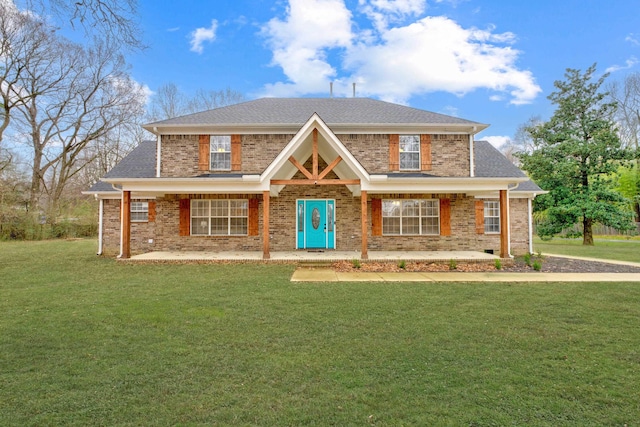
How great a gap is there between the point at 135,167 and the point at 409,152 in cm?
1216

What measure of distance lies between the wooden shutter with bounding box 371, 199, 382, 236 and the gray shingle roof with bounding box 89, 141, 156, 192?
30.9 feet

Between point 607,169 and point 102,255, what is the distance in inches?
1003

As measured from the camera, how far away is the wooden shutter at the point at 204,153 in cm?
1407

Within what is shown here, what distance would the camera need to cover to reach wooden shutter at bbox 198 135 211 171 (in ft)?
46.2

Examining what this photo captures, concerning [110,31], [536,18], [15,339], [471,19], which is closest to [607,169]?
[536,18]

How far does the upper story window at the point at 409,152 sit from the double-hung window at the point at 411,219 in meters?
1.51

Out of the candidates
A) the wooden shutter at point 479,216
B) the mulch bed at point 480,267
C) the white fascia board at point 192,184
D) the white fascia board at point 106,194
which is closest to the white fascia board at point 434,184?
the wooden shutter at point 479,216

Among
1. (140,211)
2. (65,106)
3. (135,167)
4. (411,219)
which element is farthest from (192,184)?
(65,106)

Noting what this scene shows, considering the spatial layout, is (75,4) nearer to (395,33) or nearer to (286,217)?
(286,217)

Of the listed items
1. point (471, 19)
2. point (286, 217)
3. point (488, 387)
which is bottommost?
point (488, 387)

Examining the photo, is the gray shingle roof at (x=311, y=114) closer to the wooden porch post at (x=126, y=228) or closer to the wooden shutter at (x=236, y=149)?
the wooden shutter at (x=236, y=149)

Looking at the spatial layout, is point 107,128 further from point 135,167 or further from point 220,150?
point 220,150

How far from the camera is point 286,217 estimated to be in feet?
45.7

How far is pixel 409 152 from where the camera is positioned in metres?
14.2
